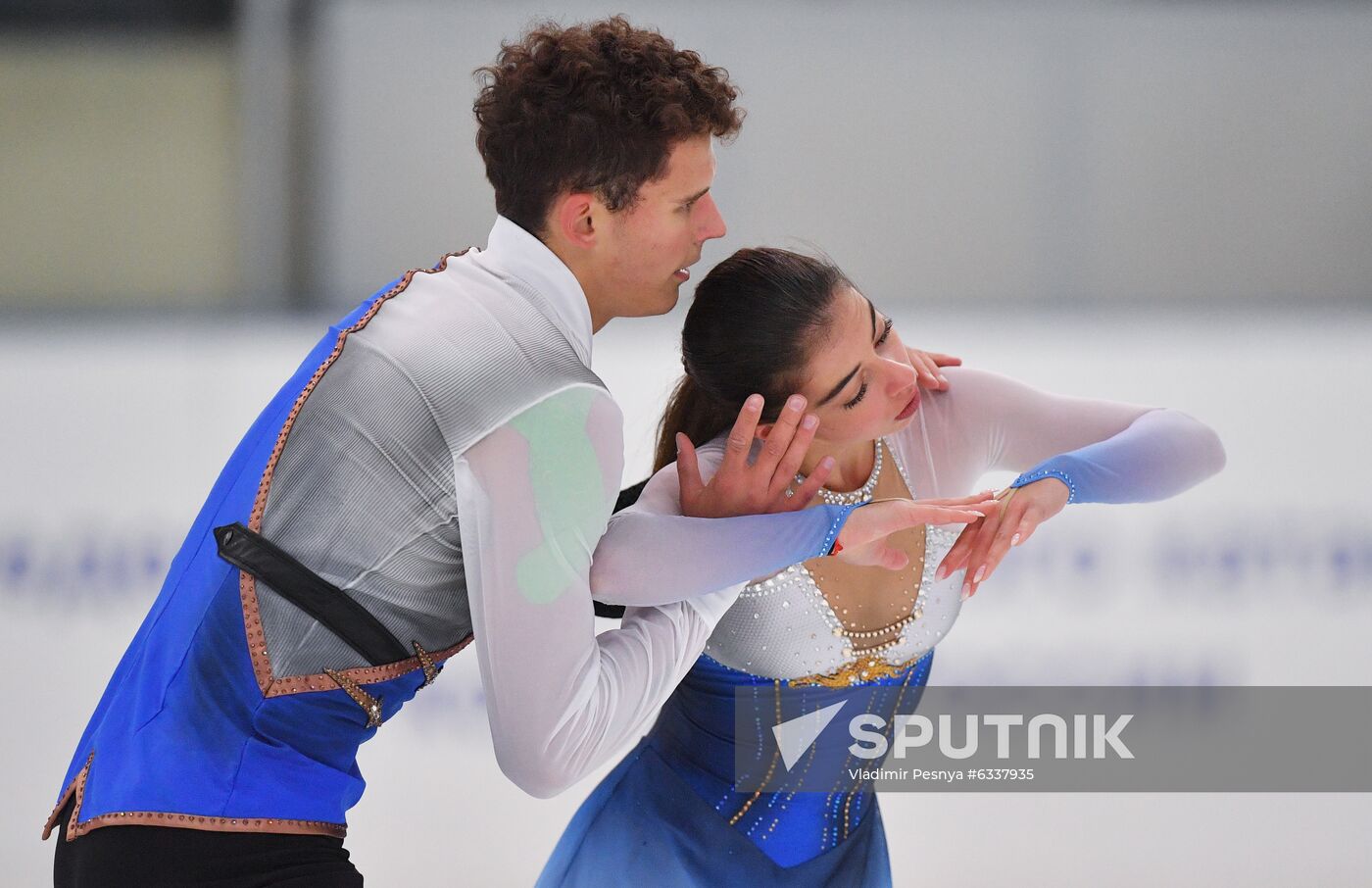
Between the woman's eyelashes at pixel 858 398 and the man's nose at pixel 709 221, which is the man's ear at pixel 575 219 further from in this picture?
the woman's eyelashes at pixel 858 398

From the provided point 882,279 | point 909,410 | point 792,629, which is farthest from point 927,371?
point 882,279

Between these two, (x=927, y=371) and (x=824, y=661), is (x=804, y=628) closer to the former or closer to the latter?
(x=824, y=661)

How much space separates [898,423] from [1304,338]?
1.75m

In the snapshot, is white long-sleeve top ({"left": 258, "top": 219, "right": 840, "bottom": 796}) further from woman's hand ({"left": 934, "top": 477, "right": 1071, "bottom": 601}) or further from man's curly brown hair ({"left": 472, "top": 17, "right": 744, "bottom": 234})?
woman's hand ({"left": 934, "top": 477, "right": 1071, "bottom": 601})

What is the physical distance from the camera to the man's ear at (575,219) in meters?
1.36

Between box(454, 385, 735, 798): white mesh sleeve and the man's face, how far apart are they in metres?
0.21

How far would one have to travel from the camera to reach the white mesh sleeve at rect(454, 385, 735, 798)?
1.21 m

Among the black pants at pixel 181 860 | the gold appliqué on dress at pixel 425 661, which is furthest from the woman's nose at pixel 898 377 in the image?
the black pants at pixel 181 860

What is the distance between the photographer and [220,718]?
123 cm

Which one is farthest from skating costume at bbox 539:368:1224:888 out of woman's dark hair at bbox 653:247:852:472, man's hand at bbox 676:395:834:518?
man's hand at bbox 676:395:834:518

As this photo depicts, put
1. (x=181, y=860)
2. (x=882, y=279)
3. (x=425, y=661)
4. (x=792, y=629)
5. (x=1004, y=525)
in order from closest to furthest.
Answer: (x=181, y=860) < (x=425, y=661) < (x=1004, y=525) < (x=792, y=629) < (x=882, y=279)

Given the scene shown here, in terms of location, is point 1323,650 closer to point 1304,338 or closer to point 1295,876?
point 1295,876

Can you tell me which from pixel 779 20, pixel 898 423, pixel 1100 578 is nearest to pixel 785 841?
pixel 898 423

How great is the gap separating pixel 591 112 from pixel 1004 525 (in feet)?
2.30
